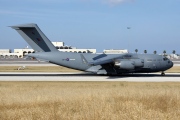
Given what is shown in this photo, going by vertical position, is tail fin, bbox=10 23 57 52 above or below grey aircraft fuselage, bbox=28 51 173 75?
above

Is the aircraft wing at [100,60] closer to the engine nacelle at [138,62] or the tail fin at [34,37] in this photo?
the engine nacelle at [138,62]

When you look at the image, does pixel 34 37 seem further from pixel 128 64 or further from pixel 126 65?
pixel 128 64

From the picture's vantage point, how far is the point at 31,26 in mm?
43250

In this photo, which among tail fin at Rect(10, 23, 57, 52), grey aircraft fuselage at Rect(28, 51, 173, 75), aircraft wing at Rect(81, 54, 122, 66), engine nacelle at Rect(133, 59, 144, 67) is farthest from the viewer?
tail fin at Rect(10, 23, 57, 52)

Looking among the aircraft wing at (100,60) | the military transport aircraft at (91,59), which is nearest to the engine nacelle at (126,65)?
the military transport aircraft at (91,59)

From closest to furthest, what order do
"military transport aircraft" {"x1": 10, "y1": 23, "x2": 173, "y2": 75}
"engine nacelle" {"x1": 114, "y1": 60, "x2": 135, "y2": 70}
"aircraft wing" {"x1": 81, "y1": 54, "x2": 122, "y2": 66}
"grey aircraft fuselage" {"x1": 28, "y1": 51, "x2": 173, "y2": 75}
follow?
"aircraft wing" {"x1": 81, "y1": 54, "x2": 122, "y2": 66}, "engine nacelle" {"x1": 114, "y1": 60, "x2": 135, "y2": 70}, "military transport aircraft" {"x1": 10, "y1": 23, "x2": 173, "y2": 75}, "grey aircraft fuselage" {"x1": 28, "y1": 51, "x2": 173, "y2": 75}

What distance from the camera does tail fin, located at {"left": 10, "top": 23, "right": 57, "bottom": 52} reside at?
4322 cm

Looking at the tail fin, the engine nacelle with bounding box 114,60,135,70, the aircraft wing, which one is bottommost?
the engine nacelle with bounding box 114,60,135,70

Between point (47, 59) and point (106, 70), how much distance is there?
8425 millimetres

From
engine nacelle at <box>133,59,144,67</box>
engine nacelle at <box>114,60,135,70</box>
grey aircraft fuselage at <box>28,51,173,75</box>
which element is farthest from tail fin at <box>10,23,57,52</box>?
engine nacelle at <box>133,59,144,67</box>

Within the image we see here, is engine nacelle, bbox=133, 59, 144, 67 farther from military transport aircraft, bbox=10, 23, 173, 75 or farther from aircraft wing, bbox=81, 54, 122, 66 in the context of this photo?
aircraft wing, bbox=81, 54, 122, 66

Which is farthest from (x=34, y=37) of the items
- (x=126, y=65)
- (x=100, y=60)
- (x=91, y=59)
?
(x=126, y=65)

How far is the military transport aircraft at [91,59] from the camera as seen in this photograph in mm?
40844

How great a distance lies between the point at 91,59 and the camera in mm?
43125
